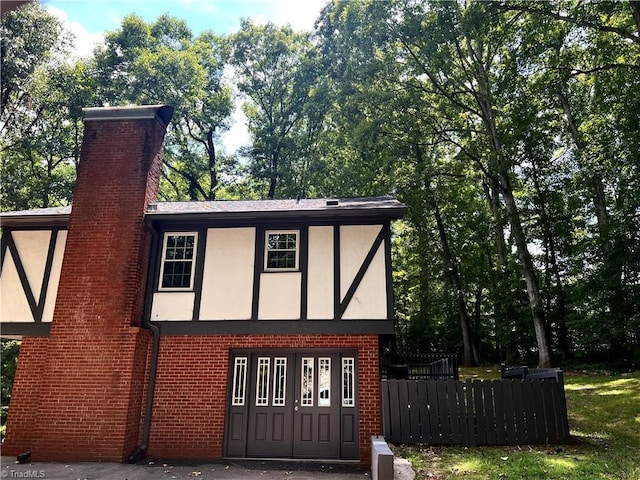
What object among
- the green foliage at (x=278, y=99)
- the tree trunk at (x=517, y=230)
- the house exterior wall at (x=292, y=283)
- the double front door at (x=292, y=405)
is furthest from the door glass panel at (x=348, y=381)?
the green foliage at (x=278, y=99)

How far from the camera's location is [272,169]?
2434cm

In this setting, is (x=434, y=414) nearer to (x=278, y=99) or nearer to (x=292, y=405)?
(x=292, y=405)

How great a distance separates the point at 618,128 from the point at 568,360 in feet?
34.7

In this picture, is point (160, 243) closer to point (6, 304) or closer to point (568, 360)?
point (6, 304)

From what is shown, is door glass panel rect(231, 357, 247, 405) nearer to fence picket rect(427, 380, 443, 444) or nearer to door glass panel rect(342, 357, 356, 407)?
door glass panel rect(342, 357, 356, 407)

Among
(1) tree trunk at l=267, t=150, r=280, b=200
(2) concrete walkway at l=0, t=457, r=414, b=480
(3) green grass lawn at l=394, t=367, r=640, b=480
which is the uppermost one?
(1) tree trunk at l=267, t=150, r=280, b=200

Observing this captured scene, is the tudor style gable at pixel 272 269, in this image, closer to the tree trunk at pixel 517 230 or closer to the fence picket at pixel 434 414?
the fence picket at pixel 434 414

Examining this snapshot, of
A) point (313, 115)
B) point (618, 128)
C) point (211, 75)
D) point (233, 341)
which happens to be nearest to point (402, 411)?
point (233, 341)

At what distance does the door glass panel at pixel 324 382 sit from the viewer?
369 inches

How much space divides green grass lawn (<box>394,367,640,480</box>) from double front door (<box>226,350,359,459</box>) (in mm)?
1409

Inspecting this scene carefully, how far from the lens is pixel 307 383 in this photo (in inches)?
376

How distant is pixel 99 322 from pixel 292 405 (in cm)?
459

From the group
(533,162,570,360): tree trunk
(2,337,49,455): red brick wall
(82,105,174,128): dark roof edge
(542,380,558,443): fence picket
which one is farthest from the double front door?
(533,162,570,360): tree trunk

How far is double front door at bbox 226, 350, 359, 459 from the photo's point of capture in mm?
9117
